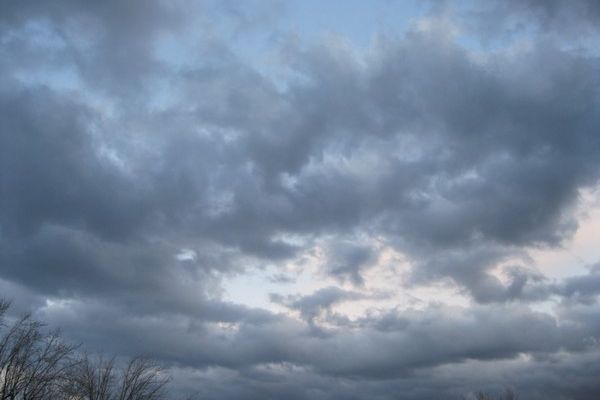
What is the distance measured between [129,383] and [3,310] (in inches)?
675

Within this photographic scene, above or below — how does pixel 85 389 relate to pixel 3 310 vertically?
below

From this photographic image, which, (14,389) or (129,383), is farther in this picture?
(129,383)

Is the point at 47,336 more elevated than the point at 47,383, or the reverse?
the point at 47,336

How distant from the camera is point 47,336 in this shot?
140ft

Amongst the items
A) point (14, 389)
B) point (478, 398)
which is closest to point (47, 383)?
point (14, 389)

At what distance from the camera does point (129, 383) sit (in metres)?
53.0

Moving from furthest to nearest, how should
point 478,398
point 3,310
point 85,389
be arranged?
1. point 478,398
2. point 85,389
3. point 3,310

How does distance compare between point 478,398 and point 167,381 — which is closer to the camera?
point 167,381

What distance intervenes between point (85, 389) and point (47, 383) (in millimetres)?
9280

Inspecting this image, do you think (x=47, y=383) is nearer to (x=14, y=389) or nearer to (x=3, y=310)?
(x=14, y=389)

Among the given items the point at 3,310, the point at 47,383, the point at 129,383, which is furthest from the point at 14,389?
the point at 129,383

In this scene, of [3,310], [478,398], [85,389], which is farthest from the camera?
[478,398]

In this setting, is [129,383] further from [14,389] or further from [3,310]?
[3,310]

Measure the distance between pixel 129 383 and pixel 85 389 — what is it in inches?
174
